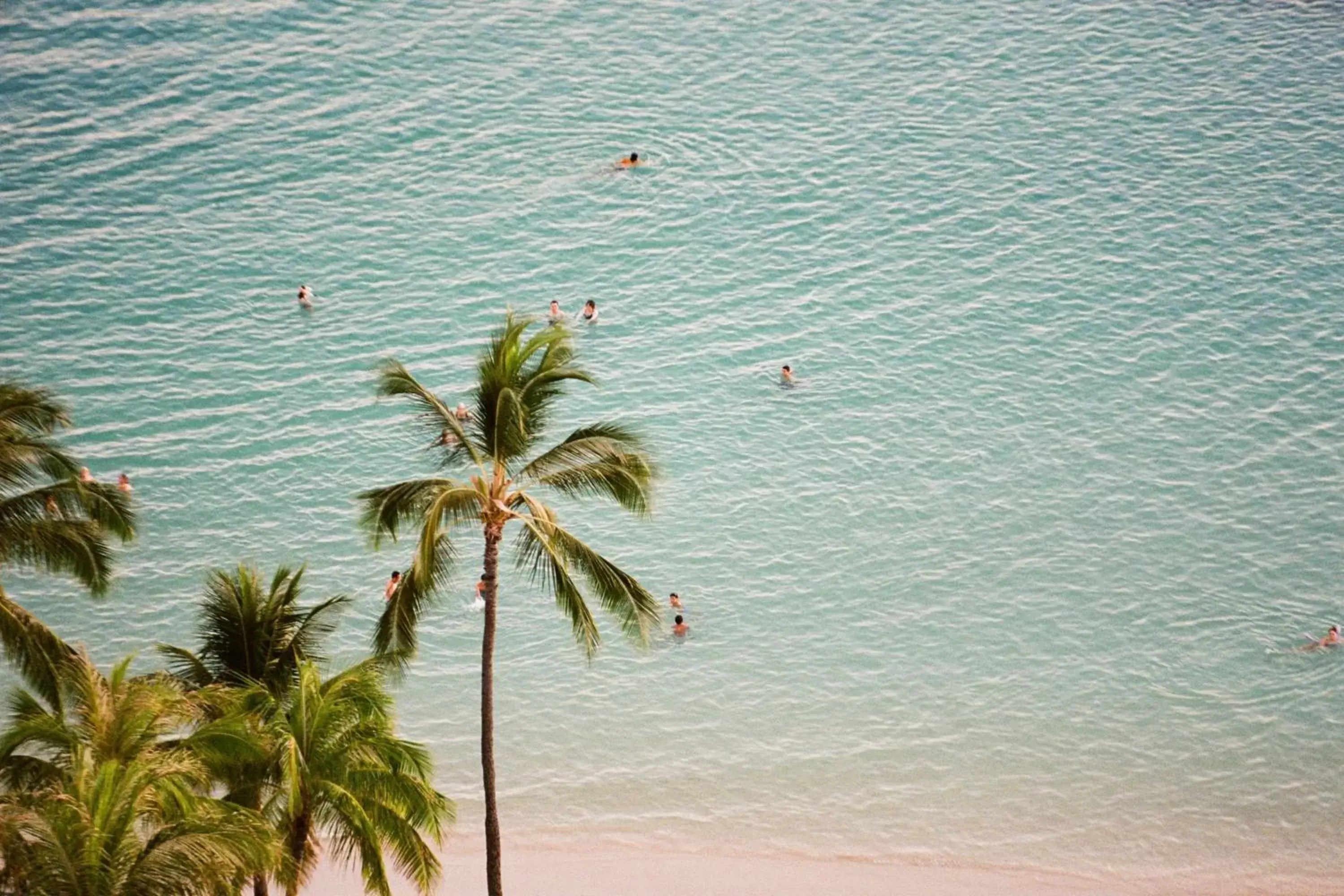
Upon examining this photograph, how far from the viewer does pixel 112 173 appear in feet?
144

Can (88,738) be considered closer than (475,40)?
Yes

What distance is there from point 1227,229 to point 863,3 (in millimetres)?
15490

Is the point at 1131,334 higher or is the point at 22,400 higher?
the point at 1131,334

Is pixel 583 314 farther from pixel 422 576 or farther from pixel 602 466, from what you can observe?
pixel 422 576

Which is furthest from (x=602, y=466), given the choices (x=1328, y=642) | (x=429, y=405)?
(x=1328, y=642)

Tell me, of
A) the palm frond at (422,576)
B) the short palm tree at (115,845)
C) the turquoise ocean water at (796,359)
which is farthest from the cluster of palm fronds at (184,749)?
the turquoise ocean water at (796,359)

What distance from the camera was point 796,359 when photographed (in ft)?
125

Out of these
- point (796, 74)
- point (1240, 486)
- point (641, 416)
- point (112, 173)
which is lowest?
point (1240, 486)

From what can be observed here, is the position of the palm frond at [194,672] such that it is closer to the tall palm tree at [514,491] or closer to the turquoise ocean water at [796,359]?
the tall palm tree at [514,491]

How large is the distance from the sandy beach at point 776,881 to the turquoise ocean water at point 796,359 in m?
0.44

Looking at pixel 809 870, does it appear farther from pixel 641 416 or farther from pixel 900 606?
pixel 641 416

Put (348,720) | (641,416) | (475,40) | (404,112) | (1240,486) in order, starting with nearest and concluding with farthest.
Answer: (348,720), (1240,486), (641,416), (404,112), (475,40)

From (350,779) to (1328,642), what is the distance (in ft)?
65.2

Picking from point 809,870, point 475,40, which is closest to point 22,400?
point 809,870
